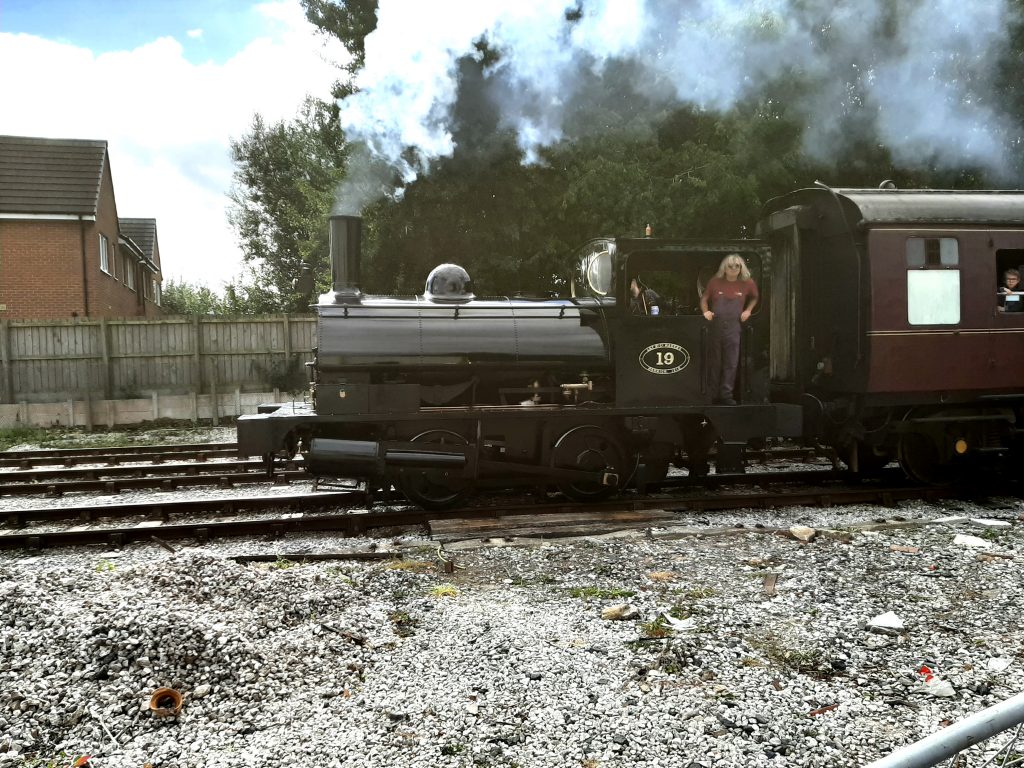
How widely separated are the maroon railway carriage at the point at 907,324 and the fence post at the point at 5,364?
1517cm

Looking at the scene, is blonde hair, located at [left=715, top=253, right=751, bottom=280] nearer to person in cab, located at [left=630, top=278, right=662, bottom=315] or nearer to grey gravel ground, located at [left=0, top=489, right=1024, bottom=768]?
person in cab, located at [left=630, top=278, right=662, bottom=315]

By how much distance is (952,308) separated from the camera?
7.41 meters

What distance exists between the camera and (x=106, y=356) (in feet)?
51.9

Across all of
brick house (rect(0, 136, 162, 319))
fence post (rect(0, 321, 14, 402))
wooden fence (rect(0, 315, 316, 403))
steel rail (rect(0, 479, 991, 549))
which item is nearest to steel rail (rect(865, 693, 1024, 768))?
steel rail (rect(0, 479, 991, 549))

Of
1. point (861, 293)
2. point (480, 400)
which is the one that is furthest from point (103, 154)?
point (861, 293)

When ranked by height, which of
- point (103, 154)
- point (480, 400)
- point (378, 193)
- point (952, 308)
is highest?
point (103, 154)

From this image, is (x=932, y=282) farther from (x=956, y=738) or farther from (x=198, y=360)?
(x=198, y=360)

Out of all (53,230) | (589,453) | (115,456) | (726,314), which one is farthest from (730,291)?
(53,230)

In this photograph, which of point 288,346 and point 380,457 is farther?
point 288,346

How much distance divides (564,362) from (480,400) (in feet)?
3.00

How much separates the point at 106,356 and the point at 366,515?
11722 mm

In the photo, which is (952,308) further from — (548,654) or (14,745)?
(14,745)

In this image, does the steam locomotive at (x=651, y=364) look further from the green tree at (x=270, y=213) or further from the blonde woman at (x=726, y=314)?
the green tree at (x=270, y=213)

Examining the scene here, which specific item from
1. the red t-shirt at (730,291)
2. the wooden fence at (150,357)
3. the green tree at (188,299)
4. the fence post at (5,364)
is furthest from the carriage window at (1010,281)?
the green tree at (188,299)
